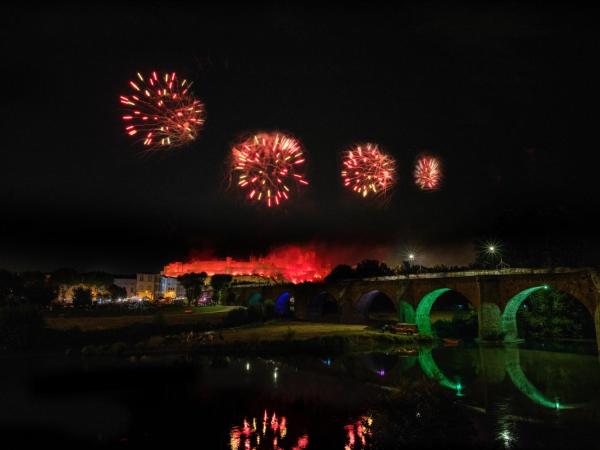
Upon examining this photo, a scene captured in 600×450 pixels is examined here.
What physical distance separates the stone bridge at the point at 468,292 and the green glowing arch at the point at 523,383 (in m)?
5.29

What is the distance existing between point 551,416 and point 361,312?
43.9 metres

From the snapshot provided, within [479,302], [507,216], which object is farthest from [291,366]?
[507,216]

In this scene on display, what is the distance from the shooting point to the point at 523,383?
25109mm

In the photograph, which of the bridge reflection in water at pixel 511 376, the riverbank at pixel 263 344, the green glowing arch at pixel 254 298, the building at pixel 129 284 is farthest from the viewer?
the building at pixel 129 284

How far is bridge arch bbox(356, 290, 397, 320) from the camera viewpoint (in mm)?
61344

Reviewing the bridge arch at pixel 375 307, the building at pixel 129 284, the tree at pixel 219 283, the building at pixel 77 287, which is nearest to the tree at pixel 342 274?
the bridge arch at pixel 375 307

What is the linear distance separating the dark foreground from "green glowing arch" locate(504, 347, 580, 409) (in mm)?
73

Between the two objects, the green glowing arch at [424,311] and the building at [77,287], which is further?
the building at [77,287]

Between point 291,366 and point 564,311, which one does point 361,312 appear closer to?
point 564,311

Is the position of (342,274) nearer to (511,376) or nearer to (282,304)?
(282,304)

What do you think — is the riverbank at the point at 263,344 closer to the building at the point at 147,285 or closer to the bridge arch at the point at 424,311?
the bridge arch at the point at 424,311

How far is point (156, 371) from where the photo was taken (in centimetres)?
3055

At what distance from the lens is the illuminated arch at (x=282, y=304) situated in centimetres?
8069

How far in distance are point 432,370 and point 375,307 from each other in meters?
73.6
